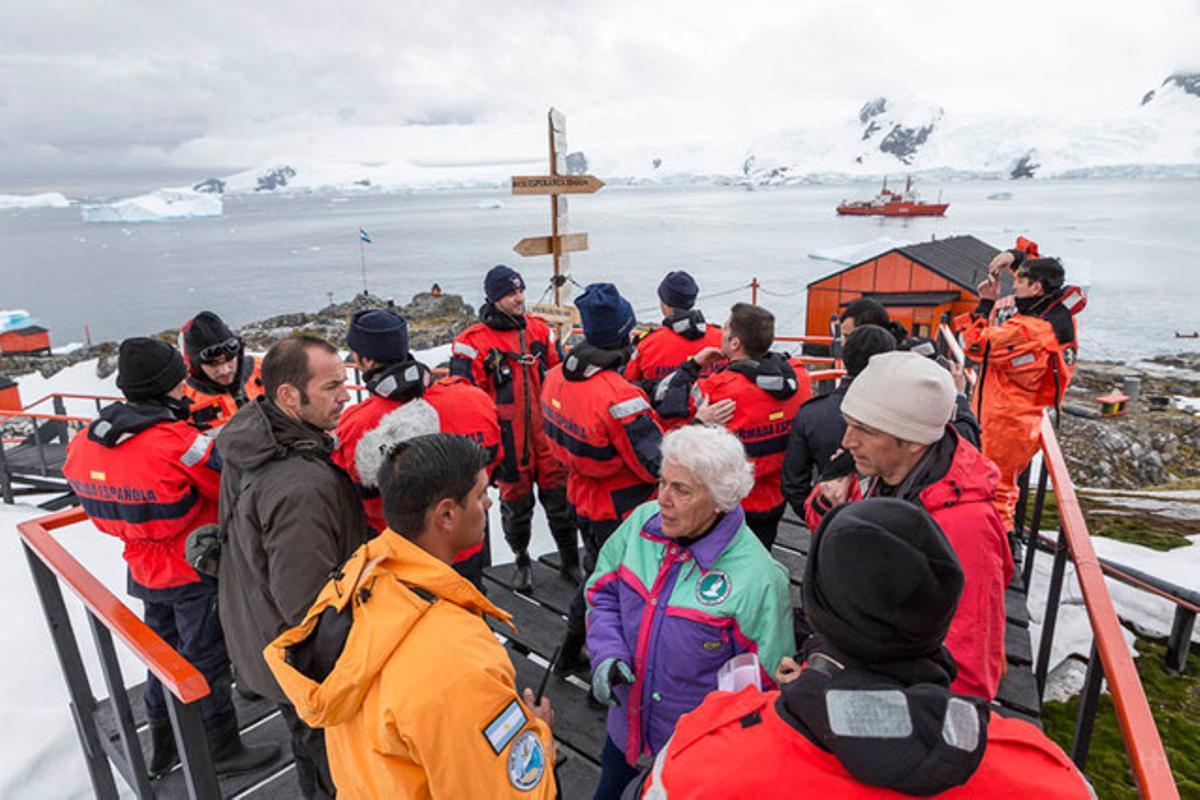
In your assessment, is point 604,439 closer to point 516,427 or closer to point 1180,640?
point 516,427

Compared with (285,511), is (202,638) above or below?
below

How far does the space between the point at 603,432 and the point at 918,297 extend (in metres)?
21.7

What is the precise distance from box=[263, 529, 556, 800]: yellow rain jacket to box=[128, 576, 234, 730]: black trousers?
5.35ft

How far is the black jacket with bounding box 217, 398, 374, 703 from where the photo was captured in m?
2.22

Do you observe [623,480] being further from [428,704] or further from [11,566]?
[11,566]

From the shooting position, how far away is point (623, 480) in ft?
11.4

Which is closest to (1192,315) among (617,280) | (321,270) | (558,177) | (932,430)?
(617,280)

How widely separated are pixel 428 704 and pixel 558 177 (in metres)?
6.27

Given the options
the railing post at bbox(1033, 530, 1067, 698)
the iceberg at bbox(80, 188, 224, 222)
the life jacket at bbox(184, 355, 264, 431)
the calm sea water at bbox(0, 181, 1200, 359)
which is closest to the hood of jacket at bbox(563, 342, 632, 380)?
the life jacket at bbox(184, 355, 264, 431)

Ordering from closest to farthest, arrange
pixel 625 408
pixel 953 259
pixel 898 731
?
pixel 898 731
pixel 625 408
pixel 953 259

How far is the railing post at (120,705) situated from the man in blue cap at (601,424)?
1.67 meters

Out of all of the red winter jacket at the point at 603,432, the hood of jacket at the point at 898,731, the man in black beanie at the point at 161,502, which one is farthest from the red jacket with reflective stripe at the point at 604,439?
the hood of jacket at the point at 898,731

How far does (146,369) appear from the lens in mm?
2910

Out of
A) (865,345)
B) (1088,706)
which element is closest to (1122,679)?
(1088,706)
